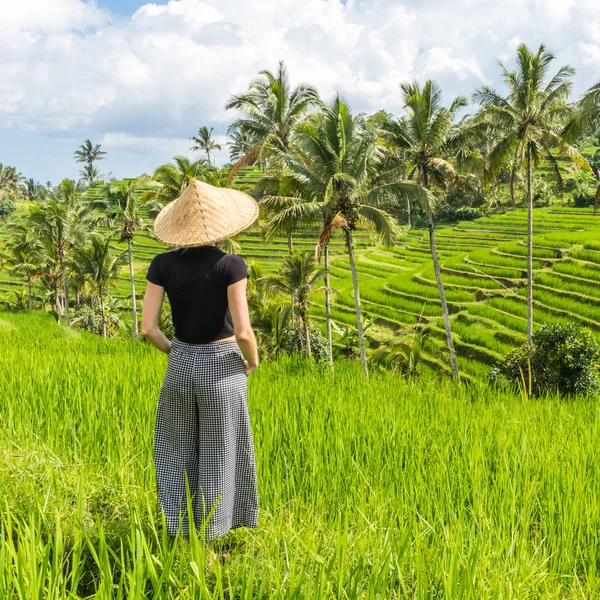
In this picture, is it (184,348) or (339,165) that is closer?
(184,348)

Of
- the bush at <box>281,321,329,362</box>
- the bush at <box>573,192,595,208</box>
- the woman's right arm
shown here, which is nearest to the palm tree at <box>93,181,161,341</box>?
the bush at <box>281,321,329,362</box>

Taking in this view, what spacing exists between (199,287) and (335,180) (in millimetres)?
14748

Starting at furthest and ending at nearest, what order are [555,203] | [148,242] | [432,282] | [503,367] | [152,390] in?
[148,242], [555,203], [432,282], [503,367], [152,390]

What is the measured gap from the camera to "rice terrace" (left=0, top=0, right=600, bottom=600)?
195cm

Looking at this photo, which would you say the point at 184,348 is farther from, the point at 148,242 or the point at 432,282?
the point at 148,242

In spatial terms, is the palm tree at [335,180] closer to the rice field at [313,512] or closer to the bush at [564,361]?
the bush at [564,361]

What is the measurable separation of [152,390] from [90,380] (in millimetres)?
769

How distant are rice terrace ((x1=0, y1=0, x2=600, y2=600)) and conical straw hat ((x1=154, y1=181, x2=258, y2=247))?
0.05 metres

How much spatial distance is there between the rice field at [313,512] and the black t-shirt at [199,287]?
774 millimetres

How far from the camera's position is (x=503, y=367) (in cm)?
1756

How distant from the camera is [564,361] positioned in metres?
15.0

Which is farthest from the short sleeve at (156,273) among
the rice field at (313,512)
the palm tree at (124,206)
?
the palm tree at (124,206)

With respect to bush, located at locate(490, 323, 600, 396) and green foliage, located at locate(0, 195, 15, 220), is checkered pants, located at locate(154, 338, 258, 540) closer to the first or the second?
bush, located at locate(490, 323, 600, 396)

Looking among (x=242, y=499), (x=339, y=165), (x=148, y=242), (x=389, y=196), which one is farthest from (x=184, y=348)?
(x=148, y=242)
